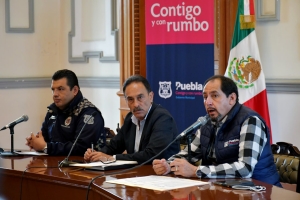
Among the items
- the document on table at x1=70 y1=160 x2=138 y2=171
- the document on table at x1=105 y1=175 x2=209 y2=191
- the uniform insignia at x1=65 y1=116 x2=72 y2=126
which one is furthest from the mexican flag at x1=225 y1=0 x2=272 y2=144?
the document on table at x1=105 y1=175 x2=209 y2=191

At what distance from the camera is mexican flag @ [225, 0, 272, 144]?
15.8 ft

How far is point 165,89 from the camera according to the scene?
Answer: 5.23 metres

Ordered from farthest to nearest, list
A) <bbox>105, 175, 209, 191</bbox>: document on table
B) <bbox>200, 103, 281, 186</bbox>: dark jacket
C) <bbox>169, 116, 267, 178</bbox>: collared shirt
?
<bbox>200, 103, 281, 186</bbox>: dark jacket
<bbox>169, 116, 267, 178</bbox>: collared shirt
<bbox>105, 175, 209, 191</bbox>: document on table

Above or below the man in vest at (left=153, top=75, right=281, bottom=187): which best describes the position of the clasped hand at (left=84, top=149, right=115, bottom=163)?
below

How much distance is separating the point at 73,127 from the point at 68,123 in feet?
0.16

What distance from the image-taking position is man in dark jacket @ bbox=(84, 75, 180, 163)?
11.4ft

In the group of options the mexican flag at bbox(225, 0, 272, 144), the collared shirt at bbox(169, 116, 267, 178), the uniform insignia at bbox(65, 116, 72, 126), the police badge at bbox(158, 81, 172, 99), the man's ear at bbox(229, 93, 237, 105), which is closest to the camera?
the collared shirt at bbox(169, 116, 267, 178)

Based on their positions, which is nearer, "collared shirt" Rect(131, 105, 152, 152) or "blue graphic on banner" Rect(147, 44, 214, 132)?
"collared shirt" Rect(131, 105, 152, 152)

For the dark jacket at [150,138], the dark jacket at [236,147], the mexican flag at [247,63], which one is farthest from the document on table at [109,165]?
the mexican flag at [247,63]

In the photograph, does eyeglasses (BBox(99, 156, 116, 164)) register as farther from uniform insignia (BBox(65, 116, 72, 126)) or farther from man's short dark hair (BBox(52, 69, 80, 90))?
man's short dark hair (BBox(52, 69, 80, 90))

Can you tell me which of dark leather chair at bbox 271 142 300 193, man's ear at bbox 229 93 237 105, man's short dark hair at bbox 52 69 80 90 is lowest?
dark leather chair at bbox 271 142 300 193

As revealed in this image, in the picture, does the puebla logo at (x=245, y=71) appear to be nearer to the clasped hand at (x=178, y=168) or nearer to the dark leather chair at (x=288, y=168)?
the dark leather chair at (x=288, y=168)

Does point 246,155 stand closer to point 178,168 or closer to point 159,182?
point 178,168

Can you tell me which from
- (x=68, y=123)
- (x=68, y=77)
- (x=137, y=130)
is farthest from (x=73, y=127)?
(x=137, y=130)
